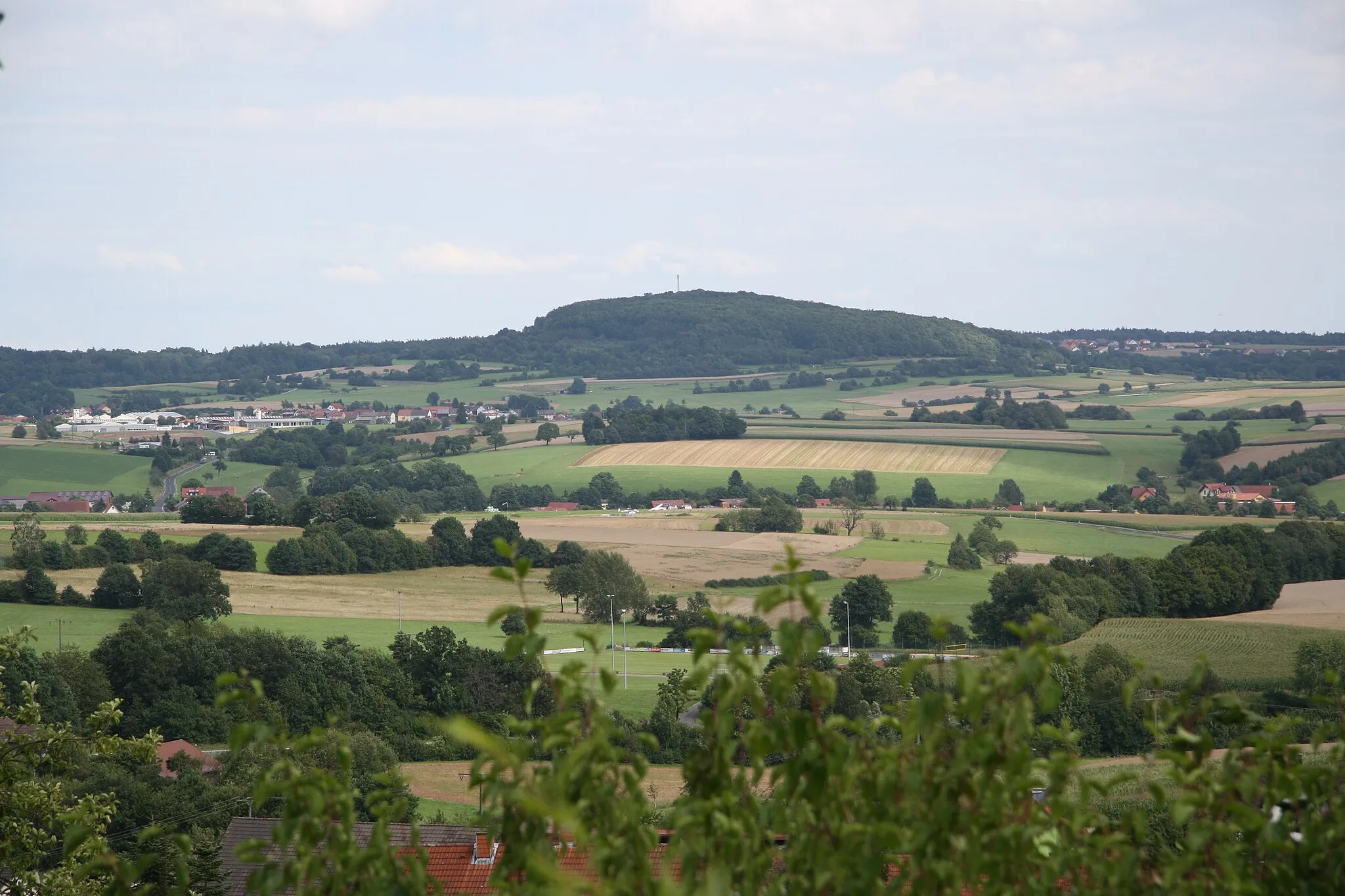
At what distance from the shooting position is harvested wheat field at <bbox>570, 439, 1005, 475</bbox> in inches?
4161

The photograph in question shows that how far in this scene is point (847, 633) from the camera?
174ft

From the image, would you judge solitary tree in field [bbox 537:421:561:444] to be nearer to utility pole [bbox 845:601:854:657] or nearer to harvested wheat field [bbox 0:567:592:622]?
harvested wheat field [bbox 0:567:592:622]

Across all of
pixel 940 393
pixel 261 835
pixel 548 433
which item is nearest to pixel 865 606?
pixel 261 835

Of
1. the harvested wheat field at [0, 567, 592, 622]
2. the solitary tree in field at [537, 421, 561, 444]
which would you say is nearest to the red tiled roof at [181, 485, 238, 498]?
the solitary tree in field at [537, 421, 561, 444]

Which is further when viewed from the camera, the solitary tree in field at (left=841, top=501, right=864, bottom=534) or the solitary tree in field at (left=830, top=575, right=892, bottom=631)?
the solitary tree in field at (left=841, top=501, right=864, bottom=534)

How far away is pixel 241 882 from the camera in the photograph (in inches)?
824

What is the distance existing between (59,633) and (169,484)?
69.6 meters

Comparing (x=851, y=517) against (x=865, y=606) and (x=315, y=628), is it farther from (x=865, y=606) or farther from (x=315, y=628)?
(x=315, y=628)

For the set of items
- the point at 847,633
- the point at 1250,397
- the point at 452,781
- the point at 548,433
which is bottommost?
the point at 452,781

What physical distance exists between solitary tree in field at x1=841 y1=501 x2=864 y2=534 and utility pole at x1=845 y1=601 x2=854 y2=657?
2580cm

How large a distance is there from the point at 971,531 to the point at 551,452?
52.7m

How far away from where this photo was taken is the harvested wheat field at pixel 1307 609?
49.5 metres

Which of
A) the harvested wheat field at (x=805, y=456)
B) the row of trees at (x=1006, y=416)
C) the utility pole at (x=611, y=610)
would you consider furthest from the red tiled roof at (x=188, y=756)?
the row of trees at (x=1006, y=416)

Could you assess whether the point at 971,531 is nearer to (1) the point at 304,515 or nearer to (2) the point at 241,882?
(1) the point at 304,515
